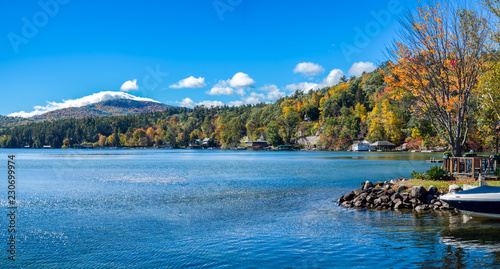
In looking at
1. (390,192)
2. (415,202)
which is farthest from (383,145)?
(415,202)

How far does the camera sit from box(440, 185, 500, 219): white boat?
17.5 meters

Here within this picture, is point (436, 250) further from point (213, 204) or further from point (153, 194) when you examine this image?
point (153, 194)

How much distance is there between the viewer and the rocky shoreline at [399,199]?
21.0m

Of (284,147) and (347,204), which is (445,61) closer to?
(347,204)

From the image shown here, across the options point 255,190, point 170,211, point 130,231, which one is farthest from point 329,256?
point 255,190

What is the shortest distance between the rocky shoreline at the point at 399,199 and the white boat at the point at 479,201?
7.63 feet

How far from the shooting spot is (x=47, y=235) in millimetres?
16406

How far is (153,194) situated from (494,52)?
28.3 metres

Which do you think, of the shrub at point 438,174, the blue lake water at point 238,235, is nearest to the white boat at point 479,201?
the blue lake water at point 238,235

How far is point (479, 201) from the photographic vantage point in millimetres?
17719

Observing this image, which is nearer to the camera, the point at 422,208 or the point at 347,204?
the point at 422,208

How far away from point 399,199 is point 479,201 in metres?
4.77

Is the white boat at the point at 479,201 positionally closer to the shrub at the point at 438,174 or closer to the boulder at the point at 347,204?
the boulder at the point at 347,204

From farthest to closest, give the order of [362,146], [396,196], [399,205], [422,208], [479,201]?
[362,146], [396,196], [399,205], [422,208], [479,201]
